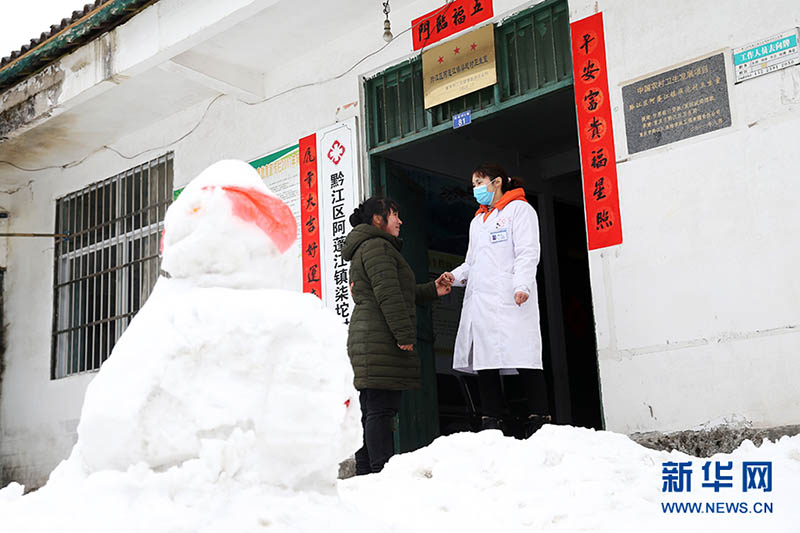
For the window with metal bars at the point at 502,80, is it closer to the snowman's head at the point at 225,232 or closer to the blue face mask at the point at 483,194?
the blue face mask at the point at 483,194

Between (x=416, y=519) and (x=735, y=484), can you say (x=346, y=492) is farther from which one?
(x=735, y=484)

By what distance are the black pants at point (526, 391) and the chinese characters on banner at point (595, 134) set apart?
872 millimetres

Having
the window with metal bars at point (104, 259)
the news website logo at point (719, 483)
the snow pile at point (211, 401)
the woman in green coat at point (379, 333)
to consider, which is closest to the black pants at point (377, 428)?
the woman in green coat at point (379, 333)

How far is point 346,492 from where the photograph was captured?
353 centimetres

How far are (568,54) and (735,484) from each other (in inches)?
121

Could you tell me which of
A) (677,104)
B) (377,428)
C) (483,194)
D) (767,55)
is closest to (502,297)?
(483,194)

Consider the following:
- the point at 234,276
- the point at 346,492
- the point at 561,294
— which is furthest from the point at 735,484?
the point at 561,294

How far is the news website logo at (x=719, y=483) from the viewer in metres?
3.07

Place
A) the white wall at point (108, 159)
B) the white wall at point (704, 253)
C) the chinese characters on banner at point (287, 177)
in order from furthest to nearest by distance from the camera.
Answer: the chinese characters on banner at point (287, 177), the white wall at point (108, 159), the white wall at point (704, 253)

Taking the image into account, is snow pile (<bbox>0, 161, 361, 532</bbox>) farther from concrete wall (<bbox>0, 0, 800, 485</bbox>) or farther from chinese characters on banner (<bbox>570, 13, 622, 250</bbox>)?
Result: chinese characters on banner (<bbox>570, 13, 622, 250</bbox>)

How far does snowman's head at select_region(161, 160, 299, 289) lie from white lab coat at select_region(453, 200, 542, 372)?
97.7 inches

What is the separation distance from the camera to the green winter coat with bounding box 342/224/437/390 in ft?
15.5

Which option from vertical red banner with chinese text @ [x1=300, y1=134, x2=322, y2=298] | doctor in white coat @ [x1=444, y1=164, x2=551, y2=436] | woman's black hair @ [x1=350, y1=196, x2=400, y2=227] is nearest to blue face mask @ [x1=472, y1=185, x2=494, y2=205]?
doctor in white coat @ [x1=444, y1=164, x2=551, y2=436]

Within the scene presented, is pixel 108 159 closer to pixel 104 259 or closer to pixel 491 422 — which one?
pixel 104 259
